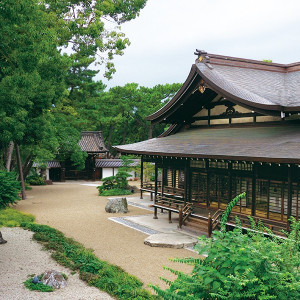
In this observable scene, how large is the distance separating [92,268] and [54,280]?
140cm

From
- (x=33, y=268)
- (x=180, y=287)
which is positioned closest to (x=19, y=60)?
(x=33, y=268)

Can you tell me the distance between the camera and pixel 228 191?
1420 cm

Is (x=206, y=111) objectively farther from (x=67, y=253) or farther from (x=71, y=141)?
(x=71, y=141)

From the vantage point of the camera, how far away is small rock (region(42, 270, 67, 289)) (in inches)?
351

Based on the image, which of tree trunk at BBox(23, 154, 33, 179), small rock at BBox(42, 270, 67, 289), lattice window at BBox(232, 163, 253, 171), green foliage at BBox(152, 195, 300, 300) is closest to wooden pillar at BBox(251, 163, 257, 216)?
lattice window at BBox(232, 163, 253, 171)

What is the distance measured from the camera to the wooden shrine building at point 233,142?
1214 cm

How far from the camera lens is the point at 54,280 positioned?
29.4 feet

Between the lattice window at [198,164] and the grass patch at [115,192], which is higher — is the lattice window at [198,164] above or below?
above

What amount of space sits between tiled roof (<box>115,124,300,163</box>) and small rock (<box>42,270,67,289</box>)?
6.65 m

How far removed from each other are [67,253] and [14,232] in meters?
4.04

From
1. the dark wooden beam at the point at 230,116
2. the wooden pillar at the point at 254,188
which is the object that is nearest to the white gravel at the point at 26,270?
the wooden pillar at the point at 254,188

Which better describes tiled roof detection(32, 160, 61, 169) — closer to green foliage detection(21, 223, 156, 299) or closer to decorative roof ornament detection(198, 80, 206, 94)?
green foliage detection(21, 223, 156, 299)

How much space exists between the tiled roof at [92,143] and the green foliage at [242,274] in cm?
3518

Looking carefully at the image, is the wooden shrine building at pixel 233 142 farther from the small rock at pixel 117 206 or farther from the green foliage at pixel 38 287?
the green foliage at pixel 38 287
